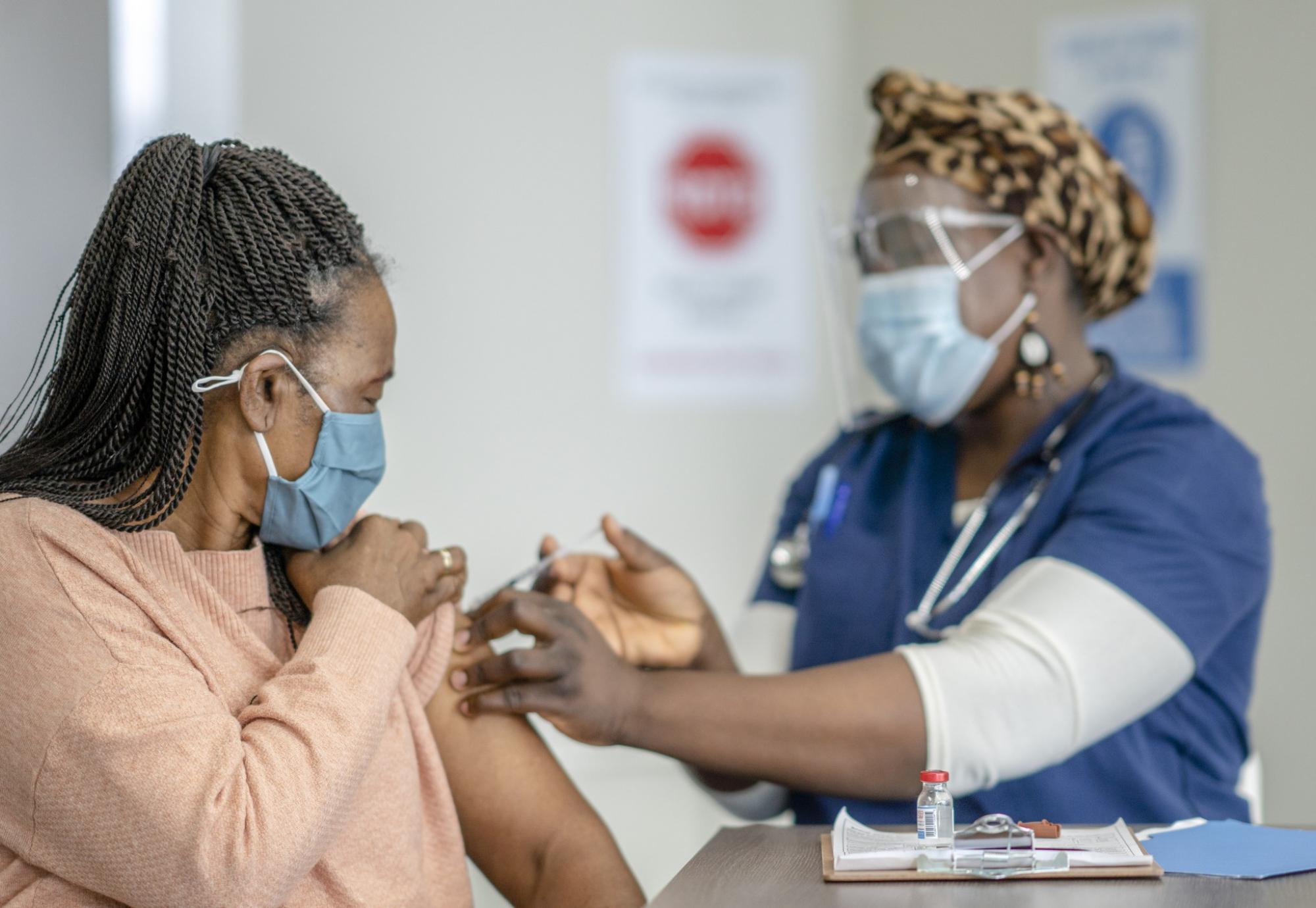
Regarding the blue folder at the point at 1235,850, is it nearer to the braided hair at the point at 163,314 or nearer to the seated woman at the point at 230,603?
the seated woman at the point at 230,603

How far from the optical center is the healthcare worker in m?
1.46

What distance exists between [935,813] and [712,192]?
2032 mm

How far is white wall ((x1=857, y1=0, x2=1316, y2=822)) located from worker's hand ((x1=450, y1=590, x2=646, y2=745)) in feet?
5.40

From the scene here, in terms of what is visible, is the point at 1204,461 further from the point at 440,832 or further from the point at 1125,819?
the point at 440,832

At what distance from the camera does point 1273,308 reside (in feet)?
8.42

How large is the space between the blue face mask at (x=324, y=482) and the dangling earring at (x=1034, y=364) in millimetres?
949

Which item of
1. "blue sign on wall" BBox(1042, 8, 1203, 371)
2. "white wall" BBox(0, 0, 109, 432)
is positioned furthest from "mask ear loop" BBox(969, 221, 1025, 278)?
"white wall" BBox(0, 0, 109, 432)

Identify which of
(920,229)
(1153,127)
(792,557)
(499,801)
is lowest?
(499,801)

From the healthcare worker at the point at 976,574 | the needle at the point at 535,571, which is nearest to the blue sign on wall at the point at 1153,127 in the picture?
the healthcare worker at the point at 976,574

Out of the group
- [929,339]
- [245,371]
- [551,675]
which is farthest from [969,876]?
[929,339]

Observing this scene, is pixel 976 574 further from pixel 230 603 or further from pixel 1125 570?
pixel 230 603

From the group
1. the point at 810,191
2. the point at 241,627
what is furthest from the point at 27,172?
the point at 810,191

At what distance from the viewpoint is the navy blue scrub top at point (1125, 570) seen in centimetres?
156

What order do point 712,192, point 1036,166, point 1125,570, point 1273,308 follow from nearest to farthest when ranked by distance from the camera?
point 1125,570 < point 1036,166 < point 1273,308 < point 712,192
